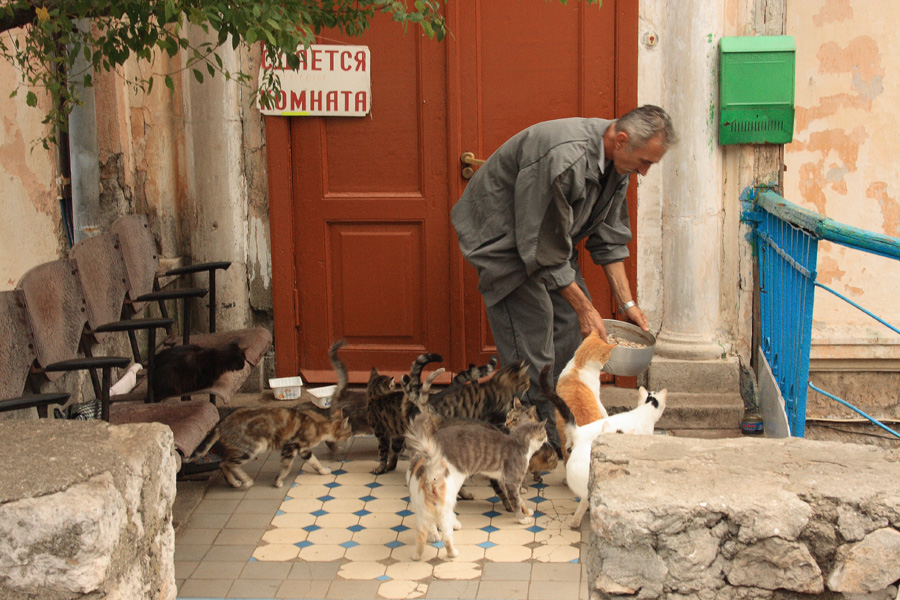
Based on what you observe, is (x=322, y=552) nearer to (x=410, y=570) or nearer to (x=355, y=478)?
(x=410, y=570)

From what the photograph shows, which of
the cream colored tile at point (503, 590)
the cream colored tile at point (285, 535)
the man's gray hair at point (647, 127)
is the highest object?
the man's gray hair at point (647, 127)

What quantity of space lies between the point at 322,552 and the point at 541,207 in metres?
1.95

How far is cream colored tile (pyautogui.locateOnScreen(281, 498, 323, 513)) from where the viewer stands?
4.82 metres

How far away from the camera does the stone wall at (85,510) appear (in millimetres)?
2621

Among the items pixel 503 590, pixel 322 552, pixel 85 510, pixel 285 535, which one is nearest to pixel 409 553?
pixel 322 552

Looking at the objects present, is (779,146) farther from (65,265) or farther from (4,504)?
(4,504)

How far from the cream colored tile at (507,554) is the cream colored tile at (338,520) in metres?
0.77

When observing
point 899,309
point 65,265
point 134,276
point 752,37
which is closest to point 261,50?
point 134,276

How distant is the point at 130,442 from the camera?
3037 mm

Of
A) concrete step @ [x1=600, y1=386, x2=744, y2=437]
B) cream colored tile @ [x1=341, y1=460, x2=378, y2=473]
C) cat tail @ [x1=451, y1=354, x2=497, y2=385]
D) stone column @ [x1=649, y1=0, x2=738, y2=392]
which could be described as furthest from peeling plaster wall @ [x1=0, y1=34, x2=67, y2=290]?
stone column @ [x1=649, y1=0, x2=738, y2=392]

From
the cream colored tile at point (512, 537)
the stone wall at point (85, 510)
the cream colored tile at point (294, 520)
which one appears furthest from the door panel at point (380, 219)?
the stone wall at point (85, 510)

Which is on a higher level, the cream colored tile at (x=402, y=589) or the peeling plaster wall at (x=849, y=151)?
the peeling plaster wall at (x=849, y=151)

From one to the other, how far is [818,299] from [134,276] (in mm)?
4275

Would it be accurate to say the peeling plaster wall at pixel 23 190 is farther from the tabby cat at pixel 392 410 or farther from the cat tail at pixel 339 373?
the tabby cat at pixel 392 410
